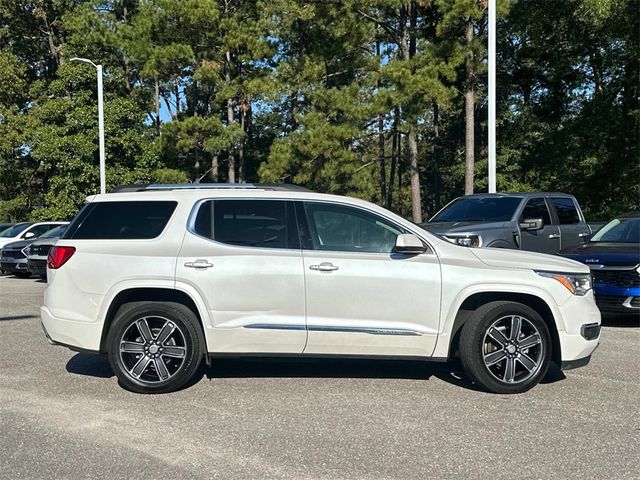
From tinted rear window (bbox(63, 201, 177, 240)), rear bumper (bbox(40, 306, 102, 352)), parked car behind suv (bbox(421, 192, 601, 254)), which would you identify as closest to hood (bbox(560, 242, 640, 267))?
parked car behind suv (bbox(421, 192, 601, 254))

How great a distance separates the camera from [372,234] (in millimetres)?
5699

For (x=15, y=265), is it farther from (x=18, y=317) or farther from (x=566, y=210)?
(x=566, y=210)

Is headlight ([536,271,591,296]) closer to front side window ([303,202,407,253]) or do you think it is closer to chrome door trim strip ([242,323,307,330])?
front side window ([303,202,407,253])

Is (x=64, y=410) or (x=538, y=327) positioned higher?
(x=538, y=327)

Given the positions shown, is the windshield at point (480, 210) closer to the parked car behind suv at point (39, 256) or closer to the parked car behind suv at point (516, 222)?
the parked car behind suv at point (516, 222)

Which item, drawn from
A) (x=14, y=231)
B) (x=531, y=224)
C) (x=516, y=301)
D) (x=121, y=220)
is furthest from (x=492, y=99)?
(x=14, y=231)

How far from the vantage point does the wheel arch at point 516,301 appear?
18.6 feet

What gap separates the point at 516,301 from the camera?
5730 millimetres

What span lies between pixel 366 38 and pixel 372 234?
24.6 metres

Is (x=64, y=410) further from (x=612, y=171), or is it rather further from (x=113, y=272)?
(x=612, y=171)

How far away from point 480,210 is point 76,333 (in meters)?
7.69

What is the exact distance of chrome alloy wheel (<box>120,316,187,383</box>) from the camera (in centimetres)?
562

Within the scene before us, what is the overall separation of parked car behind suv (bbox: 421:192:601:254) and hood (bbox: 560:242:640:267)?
87 centimetres

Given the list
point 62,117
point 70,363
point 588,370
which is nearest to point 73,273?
point 70,363
